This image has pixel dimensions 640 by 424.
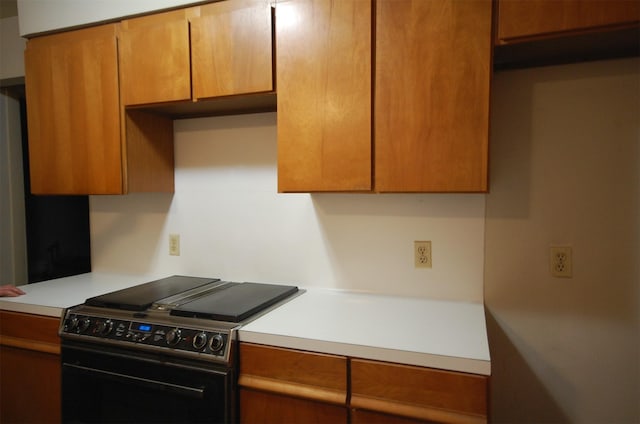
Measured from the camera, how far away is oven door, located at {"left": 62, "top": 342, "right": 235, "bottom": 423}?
1198 millimetres

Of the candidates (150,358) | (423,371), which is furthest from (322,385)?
(150,358)

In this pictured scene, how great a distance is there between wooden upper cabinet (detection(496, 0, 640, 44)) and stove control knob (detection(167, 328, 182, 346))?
4.82 feet

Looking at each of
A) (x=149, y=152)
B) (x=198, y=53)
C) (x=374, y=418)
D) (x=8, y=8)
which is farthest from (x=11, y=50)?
(x=374, y=418)

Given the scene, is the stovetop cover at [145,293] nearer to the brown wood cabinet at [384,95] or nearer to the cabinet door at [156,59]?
the brown wood cabinet at [384,95]

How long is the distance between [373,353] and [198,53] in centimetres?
137

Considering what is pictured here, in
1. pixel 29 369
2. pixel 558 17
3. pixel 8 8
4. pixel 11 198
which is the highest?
pixel 8 8

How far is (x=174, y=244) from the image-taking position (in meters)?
2.04

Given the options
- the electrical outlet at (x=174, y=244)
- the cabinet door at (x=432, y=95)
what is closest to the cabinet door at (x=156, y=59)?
the electrical outlet at (x=174, y=244)

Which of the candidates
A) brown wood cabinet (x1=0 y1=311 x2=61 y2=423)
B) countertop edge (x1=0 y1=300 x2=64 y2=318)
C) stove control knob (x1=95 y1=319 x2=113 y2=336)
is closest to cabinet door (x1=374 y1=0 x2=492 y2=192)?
stove control knob (x1=95 y1=319 x2=113 y2=336)

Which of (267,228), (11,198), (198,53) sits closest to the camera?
(198,53)

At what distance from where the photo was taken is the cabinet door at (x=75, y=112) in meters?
1.70

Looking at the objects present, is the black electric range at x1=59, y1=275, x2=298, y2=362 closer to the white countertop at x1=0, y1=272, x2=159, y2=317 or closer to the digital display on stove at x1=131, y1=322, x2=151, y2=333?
the digital display on stove at x1=131, y1=322, x2=151, y2=333

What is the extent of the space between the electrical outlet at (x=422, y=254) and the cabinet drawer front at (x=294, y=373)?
2.13 feet

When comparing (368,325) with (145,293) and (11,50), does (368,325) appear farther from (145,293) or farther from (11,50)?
(11,50)
